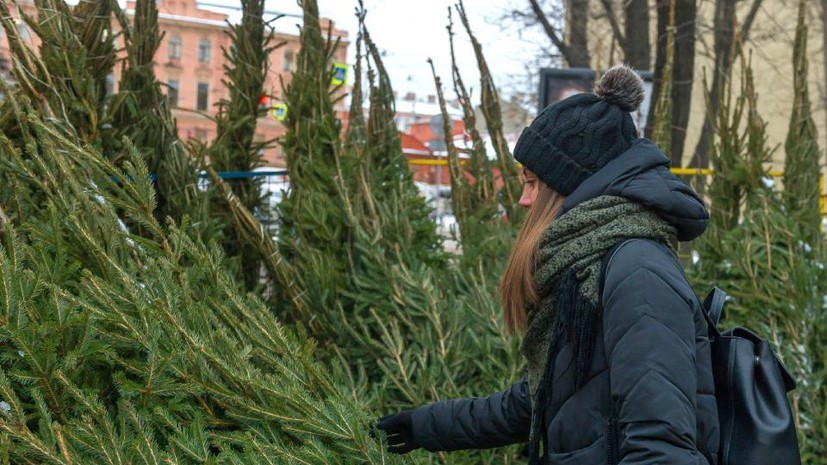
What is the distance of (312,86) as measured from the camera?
461 centimetres

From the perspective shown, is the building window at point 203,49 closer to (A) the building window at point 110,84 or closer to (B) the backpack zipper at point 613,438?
(A) the building window at point 110,84

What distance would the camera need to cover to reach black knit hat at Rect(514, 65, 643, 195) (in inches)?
84.4

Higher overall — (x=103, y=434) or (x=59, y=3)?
(x=59, y=3)

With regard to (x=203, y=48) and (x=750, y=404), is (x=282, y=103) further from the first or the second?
(x=203, y=48)

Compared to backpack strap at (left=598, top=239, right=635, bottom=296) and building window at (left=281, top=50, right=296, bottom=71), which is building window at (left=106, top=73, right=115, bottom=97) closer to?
building window at (left=281, top=50, right=296, bottom=71)

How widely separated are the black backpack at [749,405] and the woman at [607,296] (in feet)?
0.16

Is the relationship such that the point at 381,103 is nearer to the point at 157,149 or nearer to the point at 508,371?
the point at 157,149

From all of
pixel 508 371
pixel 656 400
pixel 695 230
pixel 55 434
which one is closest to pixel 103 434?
pixel 55 434

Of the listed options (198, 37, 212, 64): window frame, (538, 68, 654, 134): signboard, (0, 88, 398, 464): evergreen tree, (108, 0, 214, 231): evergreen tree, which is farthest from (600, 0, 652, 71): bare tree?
(0, 88, 398, 464): evergreen tree

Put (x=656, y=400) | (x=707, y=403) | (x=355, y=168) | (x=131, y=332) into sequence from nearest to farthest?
(x=656, y=400), (x=707, y=403), (x=131, y=332), (x=355, y=168)

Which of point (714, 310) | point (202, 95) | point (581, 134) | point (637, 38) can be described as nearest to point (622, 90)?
point (581, 134)

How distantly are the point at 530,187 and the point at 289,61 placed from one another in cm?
286

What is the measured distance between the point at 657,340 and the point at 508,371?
6.36 feet

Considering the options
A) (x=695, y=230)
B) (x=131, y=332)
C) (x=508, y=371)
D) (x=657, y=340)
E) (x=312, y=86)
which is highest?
(x=312, y=86)
